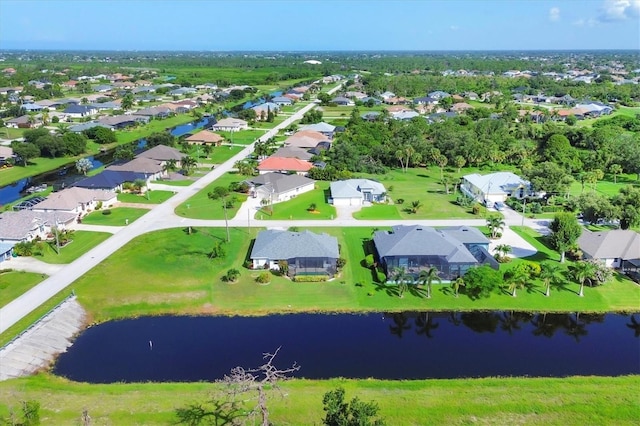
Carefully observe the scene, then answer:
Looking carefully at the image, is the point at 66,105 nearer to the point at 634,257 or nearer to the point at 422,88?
the point at 422,88

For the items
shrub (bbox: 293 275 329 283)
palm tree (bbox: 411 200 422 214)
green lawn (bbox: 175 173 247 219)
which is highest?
palm tree (bbox: 411 200 422 214)

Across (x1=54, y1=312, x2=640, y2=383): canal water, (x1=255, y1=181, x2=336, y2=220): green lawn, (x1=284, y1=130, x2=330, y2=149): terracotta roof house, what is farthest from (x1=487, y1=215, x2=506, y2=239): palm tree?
(x1=284, y1=130, x2=330, y2=149): terracotta roof house

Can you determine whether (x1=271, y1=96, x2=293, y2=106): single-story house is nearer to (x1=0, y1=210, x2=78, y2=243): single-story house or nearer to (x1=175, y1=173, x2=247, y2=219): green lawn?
(x1=175, y1=173, x2=247, y2=219): green lawn

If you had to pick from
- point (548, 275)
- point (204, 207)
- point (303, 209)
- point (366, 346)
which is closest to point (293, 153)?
point (303, 209)

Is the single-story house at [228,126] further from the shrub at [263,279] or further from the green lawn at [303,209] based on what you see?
the shrub at [263,279]

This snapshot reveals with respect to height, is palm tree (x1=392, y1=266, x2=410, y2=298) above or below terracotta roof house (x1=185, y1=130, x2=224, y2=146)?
below

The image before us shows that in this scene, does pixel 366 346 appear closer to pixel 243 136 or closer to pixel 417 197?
pixel 417 197

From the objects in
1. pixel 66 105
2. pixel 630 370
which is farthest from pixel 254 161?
pixel 66 105
